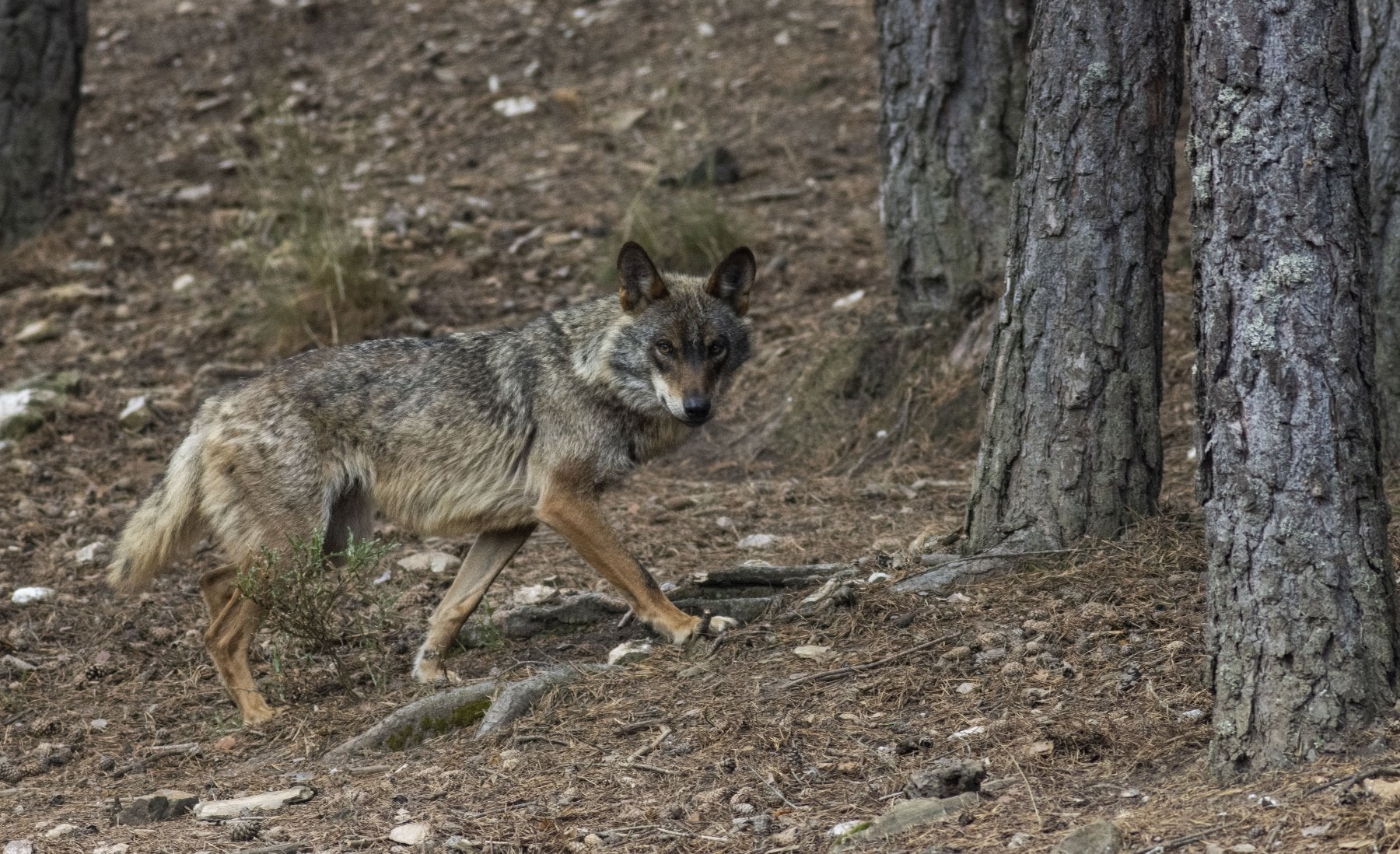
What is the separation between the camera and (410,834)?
436 centimetres

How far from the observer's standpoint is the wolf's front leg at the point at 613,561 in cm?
598

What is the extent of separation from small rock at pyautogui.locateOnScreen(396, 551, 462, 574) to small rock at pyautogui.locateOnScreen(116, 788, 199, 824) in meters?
2.98

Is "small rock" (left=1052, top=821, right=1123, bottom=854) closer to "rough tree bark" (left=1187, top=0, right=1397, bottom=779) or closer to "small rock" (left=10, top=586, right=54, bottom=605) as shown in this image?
"rough tree bark" (left=1187, top=0, right=1397, bottom=779)

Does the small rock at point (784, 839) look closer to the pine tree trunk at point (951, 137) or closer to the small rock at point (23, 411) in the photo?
the pine tree trunk at point (951, 137)

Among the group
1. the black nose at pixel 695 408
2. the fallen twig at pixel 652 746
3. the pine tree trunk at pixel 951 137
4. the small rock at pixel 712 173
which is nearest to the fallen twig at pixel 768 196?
the small rock at pixel 712 173

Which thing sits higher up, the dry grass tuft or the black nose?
the dry grass tuft

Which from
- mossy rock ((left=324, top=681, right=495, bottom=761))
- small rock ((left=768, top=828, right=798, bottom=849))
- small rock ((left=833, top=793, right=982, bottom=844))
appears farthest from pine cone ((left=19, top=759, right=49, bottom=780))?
small rock ((left=833, top=793, right=982, bottom=844))

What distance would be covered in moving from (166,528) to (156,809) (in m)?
1.97

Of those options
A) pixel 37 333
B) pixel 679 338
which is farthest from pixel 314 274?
pixel 679 338

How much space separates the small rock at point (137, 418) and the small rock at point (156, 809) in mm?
5341

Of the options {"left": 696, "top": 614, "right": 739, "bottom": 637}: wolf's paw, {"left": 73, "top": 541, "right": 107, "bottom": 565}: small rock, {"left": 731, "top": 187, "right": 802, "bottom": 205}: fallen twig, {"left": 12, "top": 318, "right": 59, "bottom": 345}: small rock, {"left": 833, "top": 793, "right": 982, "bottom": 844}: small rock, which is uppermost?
{"left": 731, "top": 187, "right": 802, "bottom": 205}: fallen twig

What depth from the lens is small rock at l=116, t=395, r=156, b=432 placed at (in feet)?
32.1

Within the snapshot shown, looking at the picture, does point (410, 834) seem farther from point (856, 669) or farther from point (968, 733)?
point (968, 733)

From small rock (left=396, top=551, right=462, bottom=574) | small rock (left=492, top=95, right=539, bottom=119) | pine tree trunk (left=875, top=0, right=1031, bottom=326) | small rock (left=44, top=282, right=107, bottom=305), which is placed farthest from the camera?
small rock (left=492, top=95, right=539, bottom=119)
